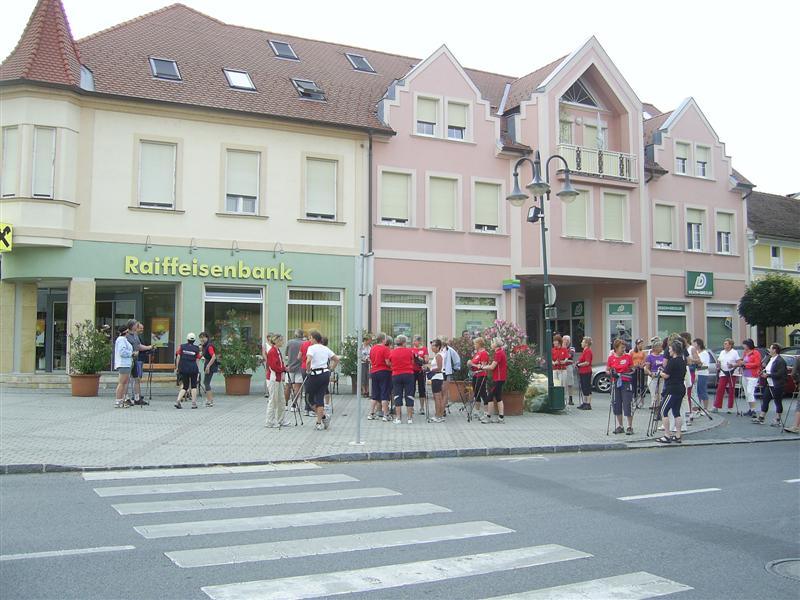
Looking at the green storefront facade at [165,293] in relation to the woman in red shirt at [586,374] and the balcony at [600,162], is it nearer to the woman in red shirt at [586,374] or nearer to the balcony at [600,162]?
the woman in red shirt at [586,374]

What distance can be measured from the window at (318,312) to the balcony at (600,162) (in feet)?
32.2

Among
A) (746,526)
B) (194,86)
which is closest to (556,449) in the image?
(746,526)

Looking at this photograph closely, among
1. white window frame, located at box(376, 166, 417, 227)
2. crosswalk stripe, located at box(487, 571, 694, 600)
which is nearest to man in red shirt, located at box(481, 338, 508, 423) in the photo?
white window frame, located at box(376, 166, 417, 227)

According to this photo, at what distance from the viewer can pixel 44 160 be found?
19859mm

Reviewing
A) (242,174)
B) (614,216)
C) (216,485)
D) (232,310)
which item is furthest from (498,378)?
(614,216)

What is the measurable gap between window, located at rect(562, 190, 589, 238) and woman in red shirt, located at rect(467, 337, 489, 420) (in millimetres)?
12289

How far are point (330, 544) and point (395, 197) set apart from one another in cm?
1913

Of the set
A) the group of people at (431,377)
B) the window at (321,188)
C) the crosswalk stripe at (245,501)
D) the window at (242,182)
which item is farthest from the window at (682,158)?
the crosswalk stripe at (245,501)

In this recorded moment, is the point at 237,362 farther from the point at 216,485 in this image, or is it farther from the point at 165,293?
the point at 216,485

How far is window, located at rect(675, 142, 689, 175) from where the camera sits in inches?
1216

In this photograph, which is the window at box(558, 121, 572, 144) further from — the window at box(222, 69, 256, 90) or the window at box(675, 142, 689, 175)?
the window at box(222, 69, 256, 90)

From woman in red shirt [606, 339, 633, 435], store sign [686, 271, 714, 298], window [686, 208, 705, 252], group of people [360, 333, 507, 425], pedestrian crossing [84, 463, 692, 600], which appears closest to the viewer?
pedestrian crossing [84, 463, 692, 600]

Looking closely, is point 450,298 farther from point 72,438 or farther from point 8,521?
point 8,521

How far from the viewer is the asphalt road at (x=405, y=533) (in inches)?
207
